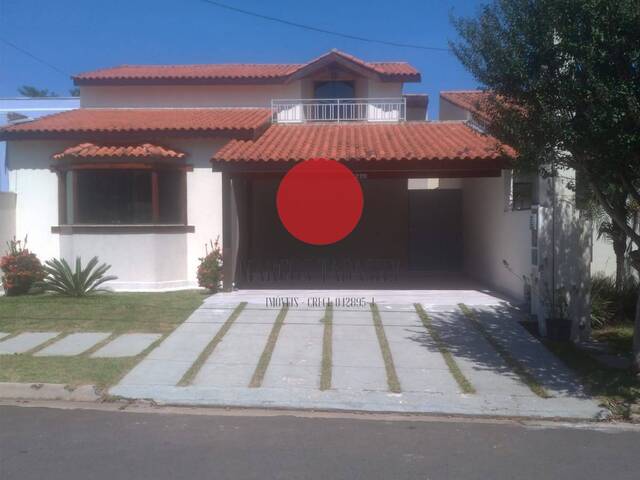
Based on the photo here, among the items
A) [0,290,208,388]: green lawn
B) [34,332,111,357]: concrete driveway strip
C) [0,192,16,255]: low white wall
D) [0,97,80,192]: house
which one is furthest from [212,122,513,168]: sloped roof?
[0,97,80,192]: house

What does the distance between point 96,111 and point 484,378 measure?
1389 cm

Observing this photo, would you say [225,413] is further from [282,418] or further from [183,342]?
[183,342]

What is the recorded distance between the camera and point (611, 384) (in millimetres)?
7500

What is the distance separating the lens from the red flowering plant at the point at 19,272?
517 inches

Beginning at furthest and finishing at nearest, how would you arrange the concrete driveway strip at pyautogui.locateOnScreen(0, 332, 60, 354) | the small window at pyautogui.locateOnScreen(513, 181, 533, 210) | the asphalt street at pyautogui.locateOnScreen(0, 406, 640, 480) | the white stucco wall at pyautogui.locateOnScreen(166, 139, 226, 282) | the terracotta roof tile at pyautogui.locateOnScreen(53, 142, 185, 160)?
the white stucco wall at pyautogui.locateOnScreen(166, 139, 226, 282), the terracotta roof tile at pyautogui.locateOnScreen(53, 142, 185, 160), the small window at pyautogui.locateOnScreen(513, 181, 533, 210), the concrete driveway strip at pyautogui.locateOnScreen(0, 332, 60, 354), the asphalt street at pyautogui.locateOnScreen(0, 406, 640, 480)

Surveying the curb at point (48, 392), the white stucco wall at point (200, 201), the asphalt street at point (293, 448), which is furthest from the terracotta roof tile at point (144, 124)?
the asphalt street at point (293, 448)

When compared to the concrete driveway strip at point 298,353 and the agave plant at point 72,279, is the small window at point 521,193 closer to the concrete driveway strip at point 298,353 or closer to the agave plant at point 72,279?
the concrete driveway strip at point 298,353

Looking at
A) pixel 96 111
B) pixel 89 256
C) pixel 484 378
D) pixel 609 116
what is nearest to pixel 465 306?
pixel 484 378

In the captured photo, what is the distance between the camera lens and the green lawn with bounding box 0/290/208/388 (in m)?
7.77

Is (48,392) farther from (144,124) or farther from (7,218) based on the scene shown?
(144,124)

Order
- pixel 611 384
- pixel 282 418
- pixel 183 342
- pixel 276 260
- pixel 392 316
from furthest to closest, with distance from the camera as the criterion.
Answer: pixel 276 260 → pixel 392 316 → pixel 183 342 → pixel 611 384 → pixel 282 418

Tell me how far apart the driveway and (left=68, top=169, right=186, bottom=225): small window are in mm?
3031

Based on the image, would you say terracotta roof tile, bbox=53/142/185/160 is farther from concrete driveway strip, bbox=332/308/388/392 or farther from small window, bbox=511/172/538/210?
small window, bbox=511/172/538/210

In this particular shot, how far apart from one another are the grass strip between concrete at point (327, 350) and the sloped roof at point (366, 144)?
326 cm
